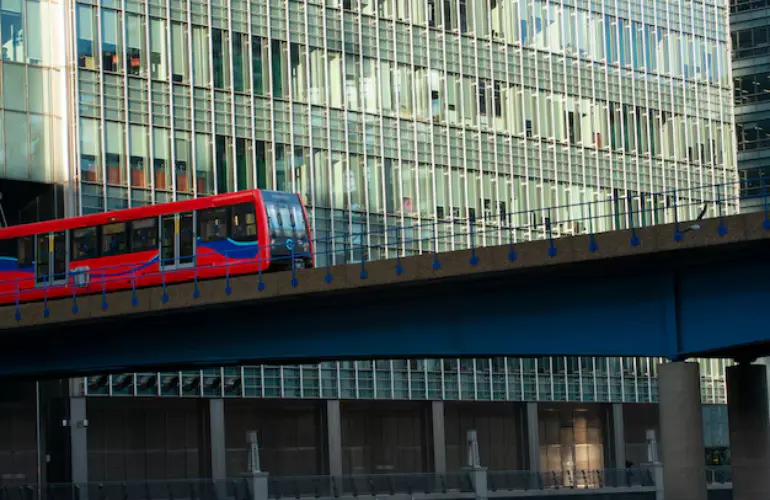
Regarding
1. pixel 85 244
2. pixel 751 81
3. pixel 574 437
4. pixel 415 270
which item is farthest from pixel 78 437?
pixel 751 81

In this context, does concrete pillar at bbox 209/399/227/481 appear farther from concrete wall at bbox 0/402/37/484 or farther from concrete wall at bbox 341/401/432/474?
concrete wall at bbox 341/401/432/474

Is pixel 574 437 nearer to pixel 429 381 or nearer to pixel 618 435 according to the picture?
pixel 618 435

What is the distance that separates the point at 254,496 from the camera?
199 ft

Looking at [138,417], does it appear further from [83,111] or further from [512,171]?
[512,171]

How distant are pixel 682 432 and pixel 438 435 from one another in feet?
159

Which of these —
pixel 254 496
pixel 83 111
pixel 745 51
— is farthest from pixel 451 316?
pixel 745 51

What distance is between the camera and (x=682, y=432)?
109ft

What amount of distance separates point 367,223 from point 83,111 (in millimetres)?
16837

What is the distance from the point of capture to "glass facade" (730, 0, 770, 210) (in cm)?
10788

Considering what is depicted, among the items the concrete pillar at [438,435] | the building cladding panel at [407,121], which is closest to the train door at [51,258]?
the building cladding panel at [407,121]

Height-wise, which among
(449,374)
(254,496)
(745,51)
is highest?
(745,51)

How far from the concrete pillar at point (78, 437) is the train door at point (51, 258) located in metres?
14.3

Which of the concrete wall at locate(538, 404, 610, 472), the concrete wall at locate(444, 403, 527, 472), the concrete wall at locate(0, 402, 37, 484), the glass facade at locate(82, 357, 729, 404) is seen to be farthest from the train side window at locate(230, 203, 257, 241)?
the concrete wall at locate(538, 404, 610, 472)

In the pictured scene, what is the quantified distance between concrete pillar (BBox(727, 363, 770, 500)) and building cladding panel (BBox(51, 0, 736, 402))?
29477mm
